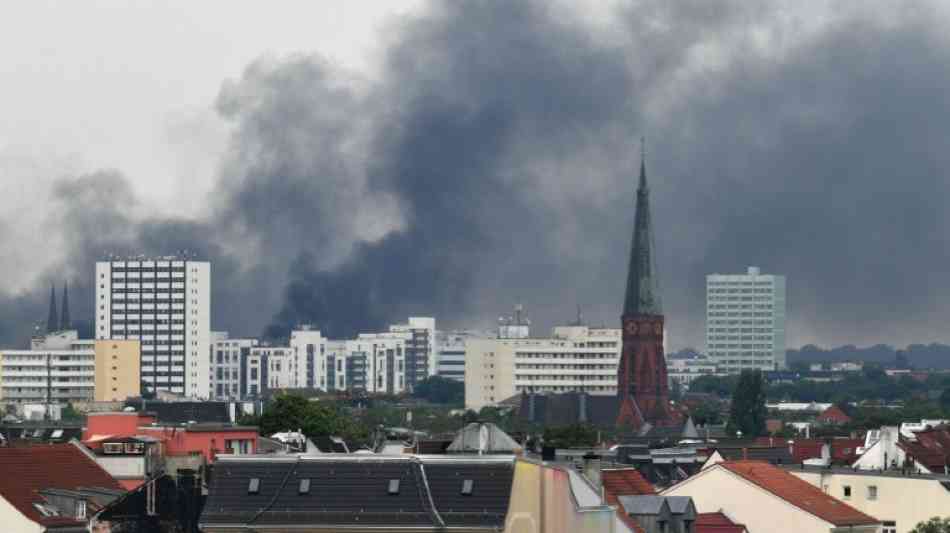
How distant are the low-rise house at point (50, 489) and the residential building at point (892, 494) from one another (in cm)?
1859

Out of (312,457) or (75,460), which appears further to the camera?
(75,460)

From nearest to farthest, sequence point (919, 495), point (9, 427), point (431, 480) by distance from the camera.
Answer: point (431, 480) < point (919, 495) < point (9, 427)

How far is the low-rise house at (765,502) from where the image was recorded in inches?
2195

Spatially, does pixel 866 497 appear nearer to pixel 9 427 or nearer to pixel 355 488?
pixel 355 488

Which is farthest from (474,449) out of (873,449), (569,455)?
(873,449)

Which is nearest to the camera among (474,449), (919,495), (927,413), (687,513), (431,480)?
(431,480)

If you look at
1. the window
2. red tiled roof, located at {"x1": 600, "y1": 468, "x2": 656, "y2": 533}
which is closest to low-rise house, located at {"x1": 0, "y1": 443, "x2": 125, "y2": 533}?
the window

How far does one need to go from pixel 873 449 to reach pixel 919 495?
15.6 metres

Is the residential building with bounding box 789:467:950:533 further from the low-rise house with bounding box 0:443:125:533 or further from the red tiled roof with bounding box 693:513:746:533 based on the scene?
the low-rise house with bounding box 0:443:125:533

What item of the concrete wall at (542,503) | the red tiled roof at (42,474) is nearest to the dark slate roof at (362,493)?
the concrete wall at (542,503)

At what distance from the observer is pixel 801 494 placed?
58.0m

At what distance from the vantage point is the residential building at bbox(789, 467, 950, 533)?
208ft

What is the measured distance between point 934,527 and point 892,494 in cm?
682

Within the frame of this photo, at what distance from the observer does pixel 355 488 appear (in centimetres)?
3891
